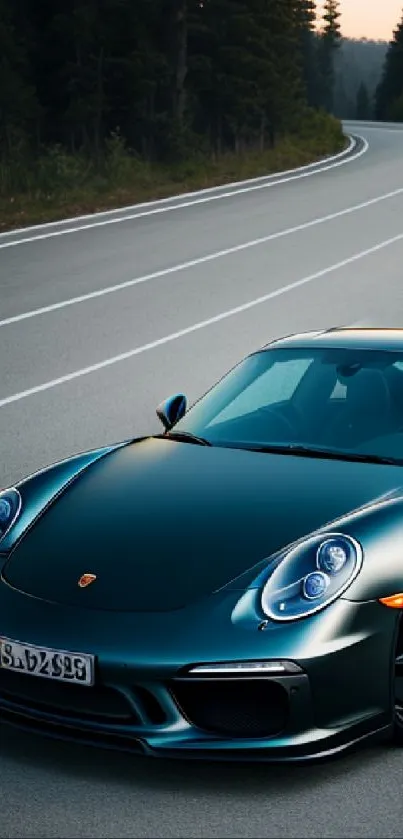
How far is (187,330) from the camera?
698 inches

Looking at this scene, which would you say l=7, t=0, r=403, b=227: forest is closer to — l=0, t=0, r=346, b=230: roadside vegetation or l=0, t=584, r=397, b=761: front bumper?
l=0, t=0, r=346, b=230: roadside vegetation

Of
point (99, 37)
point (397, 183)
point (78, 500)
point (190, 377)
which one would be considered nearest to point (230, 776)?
point (78, 500)

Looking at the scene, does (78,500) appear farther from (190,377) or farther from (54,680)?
(190,377)

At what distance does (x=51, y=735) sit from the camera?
201 inches

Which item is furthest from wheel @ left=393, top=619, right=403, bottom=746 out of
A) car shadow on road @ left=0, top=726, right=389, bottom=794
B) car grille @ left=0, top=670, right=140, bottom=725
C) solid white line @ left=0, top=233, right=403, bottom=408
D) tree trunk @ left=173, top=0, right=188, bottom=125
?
tree trunk @ left=173, top=0, right=188, bottom=125

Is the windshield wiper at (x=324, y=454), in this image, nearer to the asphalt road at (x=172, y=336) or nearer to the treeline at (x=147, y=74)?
the asphalt road at (x=172, y=336)

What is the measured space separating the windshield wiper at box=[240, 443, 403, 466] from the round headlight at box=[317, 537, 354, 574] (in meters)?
0.83

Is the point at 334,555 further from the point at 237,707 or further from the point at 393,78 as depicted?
the point at 393,78

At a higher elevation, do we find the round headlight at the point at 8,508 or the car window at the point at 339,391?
the car window at the point at 339,391

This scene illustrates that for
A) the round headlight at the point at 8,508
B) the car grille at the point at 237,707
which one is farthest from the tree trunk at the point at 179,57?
the car grille at the point at 237,707

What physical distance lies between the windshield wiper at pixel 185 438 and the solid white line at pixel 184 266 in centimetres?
1141

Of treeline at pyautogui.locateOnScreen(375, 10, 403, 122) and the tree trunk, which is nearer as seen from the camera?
the tree trunk

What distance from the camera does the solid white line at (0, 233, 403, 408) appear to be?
13938mm

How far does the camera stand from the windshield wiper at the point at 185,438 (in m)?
6.51
